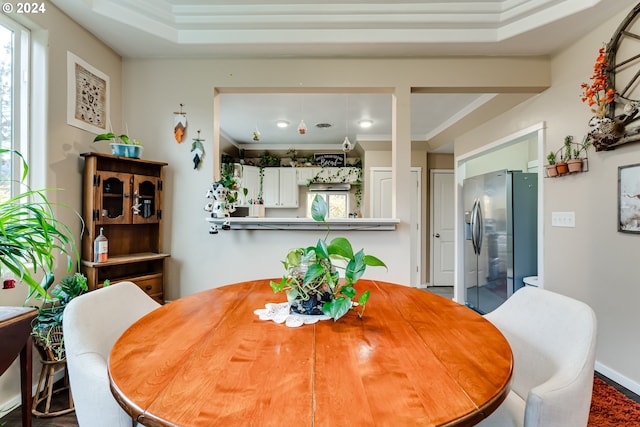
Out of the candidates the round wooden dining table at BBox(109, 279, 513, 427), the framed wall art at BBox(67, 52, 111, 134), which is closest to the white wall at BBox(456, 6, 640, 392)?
the round wooden dining table at BBox(109, 279, 513, 427)

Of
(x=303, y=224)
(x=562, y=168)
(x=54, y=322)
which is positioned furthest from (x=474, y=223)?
(x=54, y=322)

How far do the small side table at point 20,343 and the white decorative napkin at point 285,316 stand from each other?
3.74 ft

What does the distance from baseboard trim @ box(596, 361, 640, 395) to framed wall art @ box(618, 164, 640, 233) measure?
3.20 feet

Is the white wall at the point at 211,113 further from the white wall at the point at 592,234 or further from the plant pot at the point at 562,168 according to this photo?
the plant pot at the point at 562,168

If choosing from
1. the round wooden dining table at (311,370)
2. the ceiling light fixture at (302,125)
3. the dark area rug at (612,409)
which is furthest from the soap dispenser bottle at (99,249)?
the dark area rug at (612,409)

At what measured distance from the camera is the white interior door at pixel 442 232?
5.07 meters

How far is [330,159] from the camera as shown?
17.6ft

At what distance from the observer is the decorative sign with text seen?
5.34 meters

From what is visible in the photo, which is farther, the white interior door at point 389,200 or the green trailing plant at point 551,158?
the white interior door at point 389,200

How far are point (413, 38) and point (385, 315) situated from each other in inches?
83.4

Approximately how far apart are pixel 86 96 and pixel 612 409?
4006 millimetres

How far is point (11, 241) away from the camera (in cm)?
110

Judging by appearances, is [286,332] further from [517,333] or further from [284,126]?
[284,126]

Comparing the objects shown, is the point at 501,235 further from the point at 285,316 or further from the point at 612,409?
the point at 285,316
